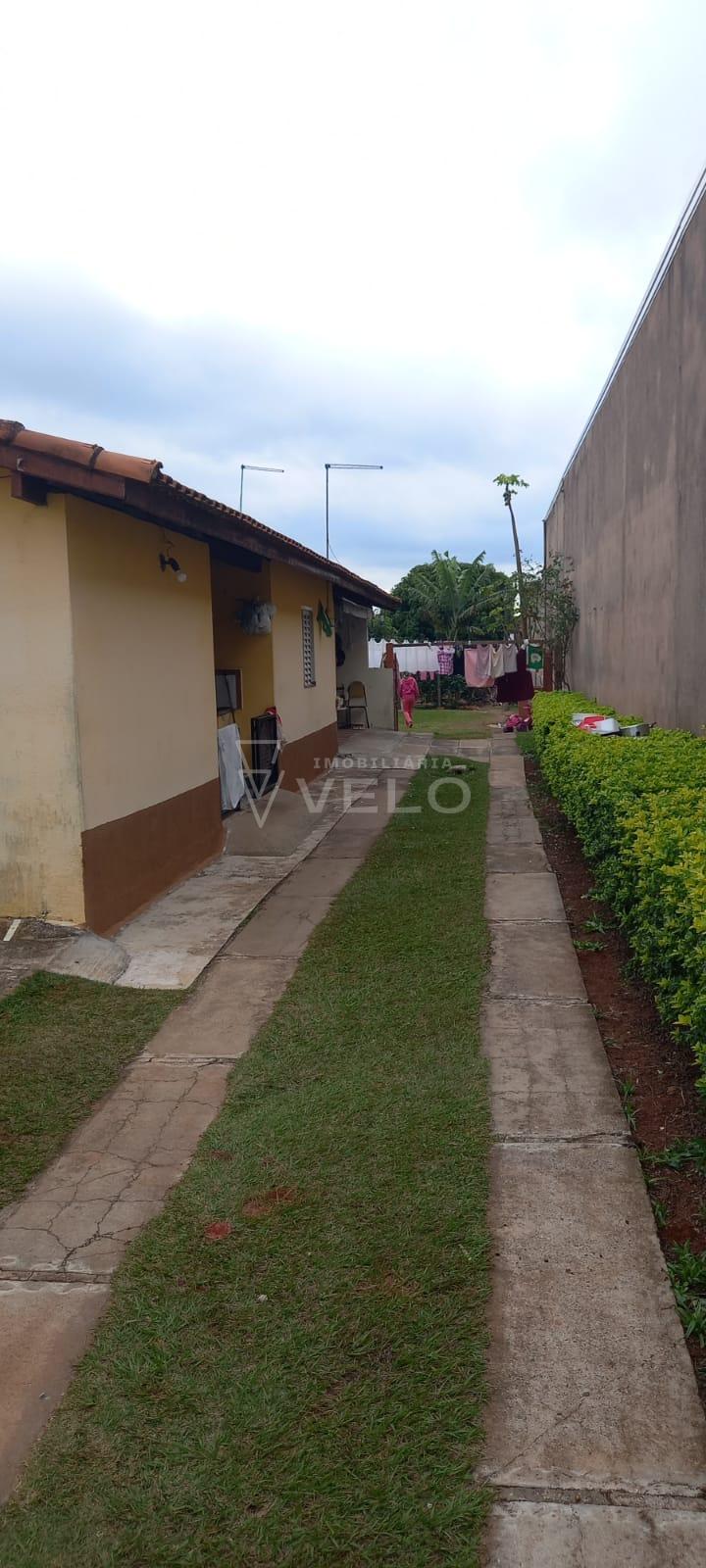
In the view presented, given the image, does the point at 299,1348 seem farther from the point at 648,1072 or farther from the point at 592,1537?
the point at 648,1072

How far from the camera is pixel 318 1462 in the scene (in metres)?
2.39

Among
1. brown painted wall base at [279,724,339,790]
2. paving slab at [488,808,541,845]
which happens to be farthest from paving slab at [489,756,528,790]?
brown painted wall base at [279,724,339,790]

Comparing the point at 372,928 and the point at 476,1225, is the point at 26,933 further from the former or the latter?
the point at 476,1225

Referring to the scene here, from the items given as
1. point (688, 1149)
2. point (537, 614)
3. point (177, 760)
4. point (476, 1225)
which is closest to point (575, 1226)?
point (476, 1225)

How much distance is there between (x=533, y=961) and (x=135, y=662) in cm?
347

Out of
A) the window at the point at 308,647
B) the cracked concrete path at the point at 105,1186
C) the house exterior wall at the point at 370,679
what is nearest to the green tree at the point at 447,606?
the house exterior wall at the point at 370,679

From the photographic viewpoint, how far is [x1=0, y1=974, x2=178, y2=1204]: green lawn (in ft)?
13.2

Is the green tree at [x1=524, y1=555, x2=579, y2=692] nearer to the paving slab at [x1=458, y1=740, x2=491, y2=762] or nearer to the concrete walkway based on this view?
the paving slab at [x1=458, y1=740, x2=491, y2=762]

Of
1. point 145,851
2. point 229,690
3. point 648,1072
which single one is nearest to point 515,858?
point 145,851

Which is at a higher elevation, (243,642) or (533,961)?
(243,642)

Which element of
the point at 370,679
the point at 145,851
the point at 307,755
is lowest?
the point at 145,851

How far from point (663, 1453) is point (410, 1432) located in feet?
1.97

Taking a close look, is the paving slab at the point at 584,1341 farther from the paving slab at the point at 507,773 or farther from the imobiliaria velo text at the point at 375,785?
the paving slab at the point at 507,773

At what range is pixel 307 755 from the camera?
14.1 metres
